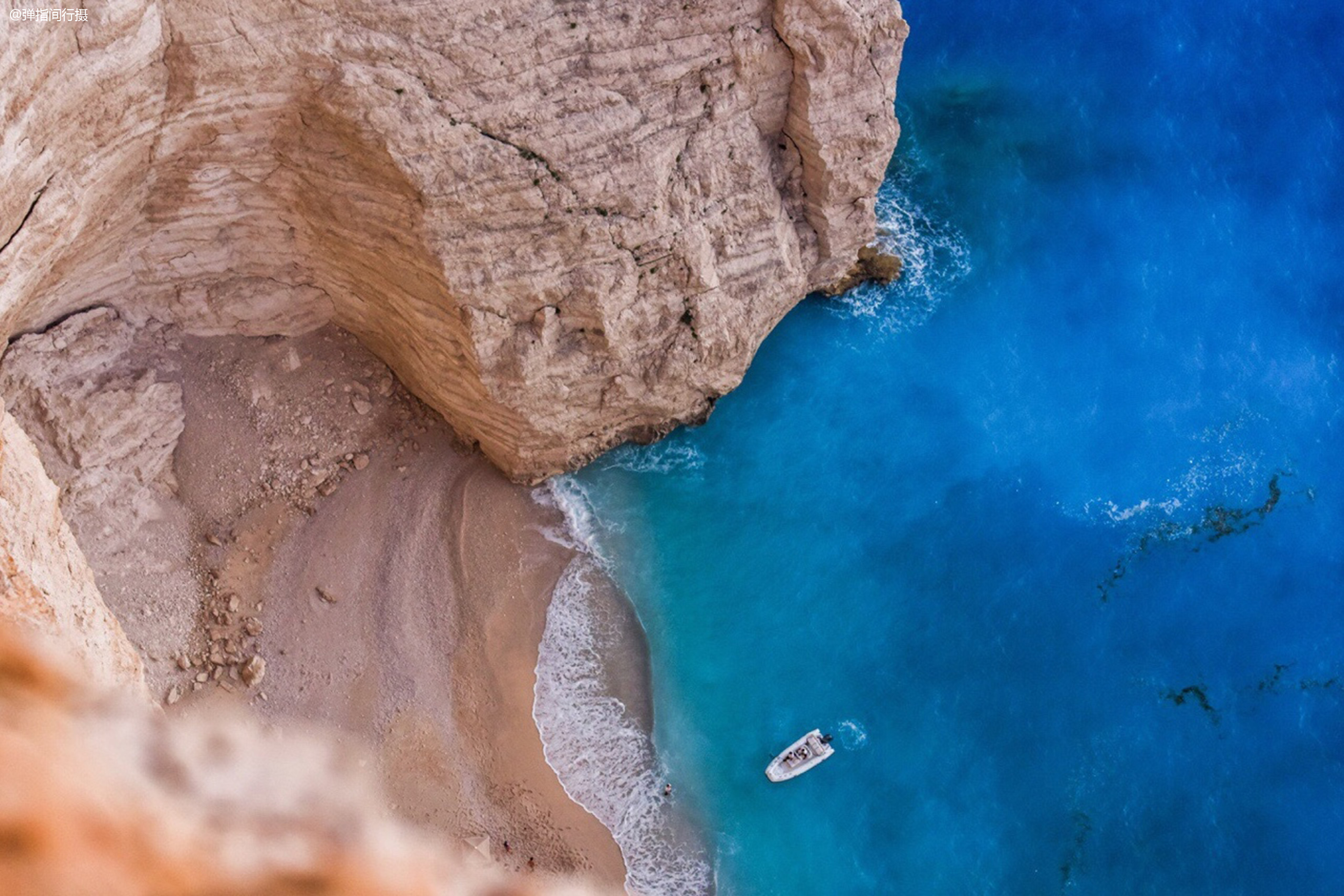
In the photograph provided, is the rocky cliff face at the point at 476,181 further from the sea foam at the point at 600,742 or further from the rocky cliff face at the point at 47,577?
the rocky cliff face at the point at 47,577

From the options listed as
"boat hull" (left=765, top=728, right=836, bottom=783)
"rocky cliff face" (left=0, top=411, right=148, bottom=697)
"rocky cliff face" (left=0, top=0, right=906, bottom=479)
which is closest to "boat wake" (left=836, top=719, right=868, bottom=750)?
"boat hull" (left=765, top=728, right=836, bottom=783)

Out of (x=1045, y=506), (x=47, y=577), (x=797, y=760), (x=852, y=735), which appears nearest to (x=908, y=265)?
(x=1045, y=506)

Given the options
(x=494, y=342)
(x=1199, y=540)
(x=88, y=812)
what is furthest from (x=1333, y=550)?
(x=88, y=812)

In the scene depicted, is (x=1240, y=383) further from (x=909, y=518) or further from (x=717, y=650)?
(x=717, y=650)

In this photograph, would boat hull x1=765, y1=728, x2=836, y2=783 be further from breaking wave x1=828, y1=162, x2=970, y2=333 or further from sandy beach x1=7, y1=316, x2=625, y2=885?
breaking wave x1=828, y1=162, x2=970, y2=333

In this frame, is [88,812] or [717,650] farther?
[717,650]

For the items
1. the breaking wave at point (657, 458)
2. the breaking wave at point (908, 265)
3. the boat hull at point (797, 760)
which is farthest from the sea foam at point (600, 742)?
the breaking wave at point (908, 265)

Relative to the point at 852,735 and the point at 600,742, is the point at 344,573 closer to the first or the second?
the point at 600,742
